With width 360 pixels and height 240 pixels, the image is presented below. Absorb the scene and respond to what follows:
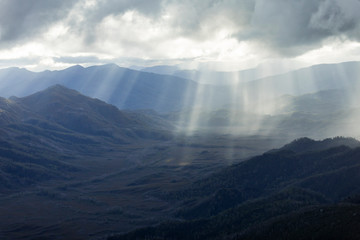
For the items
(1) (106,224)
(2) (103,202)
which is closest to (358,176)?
(1) (106,224)

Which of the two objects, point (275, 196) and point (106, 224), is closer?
point (275, 196)

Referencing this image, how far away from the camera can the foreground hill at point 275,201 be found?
97.8 meters

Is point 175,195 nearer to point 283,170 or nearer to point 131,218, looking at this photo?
point 131,218

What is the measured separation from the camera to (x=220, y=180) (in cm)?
19312

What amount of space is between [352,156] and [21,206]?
163576mm

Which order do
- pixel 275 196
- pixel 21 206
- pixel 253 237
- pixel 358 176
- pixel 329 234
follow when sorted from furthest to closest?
1. pixel 21 206
2. pixel 358 176
3. pixel 275 196
4. pixel 253 237
5. pixel 329 234

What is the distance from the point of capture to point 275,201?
134625mm

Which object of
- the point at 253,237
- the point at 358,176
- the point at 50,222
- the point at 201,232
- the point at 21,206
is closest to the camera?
the point at 253,237

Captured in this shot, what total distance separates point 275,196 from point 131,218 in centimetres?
6378

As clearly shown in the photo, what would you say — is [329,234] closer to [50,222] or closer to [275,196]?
[275,196]

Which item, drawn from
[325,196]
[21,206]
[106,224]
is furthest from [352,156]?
[21,206]

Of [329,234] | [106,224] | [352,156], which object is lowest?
[106,224]

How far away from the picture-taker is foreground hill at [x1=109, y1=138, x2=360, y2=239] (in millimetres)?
97812

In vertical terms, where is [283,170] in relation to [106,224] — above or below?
above
